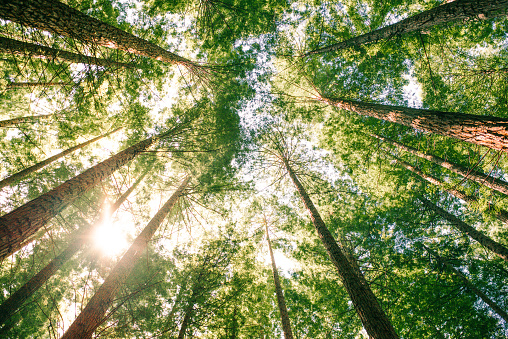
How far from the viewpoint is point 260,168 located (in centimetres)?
902

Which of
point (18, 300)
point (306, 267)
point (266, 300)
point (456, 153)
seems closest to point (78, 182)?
point (18, 300)

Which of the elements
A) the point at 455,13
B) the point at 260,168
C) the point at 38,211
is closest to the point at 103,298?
the point at 38,211

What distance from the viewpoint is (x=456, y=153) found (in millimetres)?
9352

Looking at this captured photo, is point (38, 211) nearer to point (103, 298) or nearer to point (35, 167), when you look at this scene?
point (103, 298)

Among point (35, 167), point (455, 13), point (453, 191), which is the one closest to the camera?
point (455, 13)

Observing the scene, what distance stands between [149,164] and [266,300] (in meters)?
9.26

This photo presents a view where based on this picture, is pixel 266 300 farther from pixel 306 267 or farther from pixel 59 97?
pixel 59 97

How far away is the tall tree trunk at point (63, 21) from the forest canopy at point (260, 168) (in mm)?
967

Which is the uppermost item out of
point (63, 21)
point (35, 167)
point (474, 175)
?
point (474, 175)

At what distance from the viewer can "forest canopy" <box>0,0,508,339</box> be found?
20.5 feet

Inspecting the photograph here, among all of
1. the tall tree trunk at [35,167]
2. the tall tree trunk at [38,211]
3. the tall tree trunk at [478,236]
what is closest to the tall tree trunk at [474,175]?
the tall tree trunk at [478,236]

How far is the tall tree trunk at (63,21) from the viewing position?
8.04 feet

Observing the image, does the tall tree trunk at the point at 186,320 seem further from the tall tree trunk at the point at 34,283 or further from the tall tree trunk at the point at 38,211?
the tall tree trunk at the point at 38,211

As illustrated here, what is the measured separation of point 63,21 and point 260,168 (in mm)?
7296
